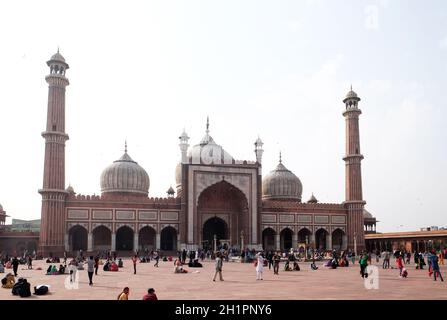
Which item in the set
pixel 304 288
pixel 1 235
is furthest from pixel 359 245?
pixel 304 288

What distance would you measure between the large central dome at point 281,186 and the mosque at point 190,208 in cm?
638

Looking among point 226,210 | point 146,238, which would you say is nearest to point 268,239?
point 226,210

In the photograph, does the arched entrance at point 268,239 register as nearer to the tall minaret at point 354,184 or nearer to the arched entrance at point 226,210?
the arched entrance at point 226,210

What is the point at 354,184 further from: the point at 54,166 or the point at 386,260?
the point at 54,166

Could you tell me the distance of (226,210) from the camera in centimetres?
4822

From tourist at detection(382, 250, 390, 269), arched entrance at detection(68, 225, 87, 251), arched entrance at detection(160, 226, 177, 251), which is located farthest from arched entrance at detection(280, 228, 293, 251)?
tourist at detection(382, 250, 390, 269)

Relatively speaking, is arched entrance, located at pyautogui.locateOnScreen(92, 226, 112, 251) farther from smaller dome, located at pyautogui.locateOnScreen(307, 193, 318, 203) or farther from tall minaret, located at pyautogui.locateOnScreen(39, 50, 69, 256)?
smaller dome, located at pyautogui.locateOnScreen(307, 193, 318, 203)

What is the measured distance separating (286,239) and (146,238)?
45.5 ft

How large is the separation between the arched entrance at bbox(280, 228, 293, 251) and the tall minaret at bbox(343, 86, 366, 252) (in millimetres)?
5530

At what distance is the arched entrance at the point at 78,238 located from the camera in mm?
43906

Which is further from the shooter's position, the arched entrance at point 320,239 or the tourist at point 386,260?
the arched entrance at point 320,239

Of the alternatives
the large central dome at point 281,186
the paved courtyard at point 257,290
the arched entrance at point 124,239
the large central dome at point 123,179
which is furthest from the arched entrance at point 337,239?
the paved courtyard at point 257,290
